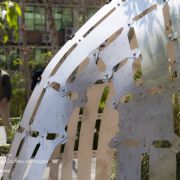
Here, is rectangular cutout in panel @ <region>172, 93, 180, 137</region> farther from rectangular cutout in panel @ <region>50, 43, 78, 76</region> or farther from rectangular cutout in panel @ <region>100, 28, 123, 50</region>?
rectangular cutout in panel @ <region>50, 43, 78, 76</region>

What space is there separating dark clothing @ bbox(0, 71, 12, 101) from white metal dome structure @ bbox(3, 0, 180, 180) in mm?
5704

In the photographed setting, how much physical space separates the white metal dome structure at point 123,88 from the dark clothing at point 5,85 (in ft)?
18.7

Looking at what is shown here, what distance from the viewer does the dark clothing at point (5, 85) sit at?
1009cm

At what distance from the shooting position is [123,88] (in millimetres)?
3930

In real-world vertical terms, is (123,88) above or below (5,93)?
below

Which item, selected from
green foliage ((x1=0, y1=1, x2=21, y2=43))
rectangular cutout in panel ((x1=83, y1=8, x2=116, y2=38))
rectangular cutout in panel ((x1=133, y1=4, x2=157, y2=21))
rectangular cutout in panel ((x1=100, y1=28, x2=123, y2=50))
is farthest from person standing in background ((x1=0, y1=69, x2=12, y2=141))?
green foliage ((x1=0, y1=1, x2=21, y2=43))

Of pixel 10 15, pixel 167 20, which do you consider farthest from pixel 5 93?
pixel 10 15

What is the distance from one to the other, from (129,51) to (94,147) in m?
0.91

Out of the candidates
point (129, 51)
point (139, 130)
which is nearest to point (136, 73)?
point (129, 51)

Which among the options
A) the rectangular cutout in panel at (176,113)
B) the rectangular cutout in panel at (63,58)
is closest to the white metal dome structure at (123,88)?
the rectangular cutout in panel at (63,58)

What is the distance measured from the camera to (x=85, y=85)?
13.4ft

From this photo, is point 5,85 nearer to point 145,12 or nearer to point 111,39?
point 111,39

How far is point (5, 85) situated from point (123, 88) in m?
6.48

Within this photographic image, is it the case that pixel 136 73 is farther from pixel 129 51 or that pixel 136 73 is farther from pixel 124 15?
pixel 124 15
